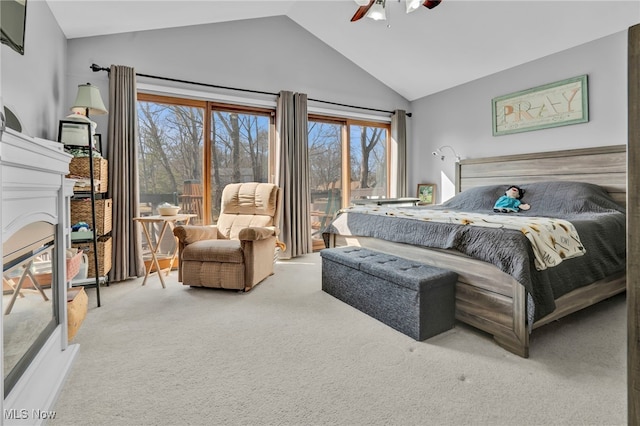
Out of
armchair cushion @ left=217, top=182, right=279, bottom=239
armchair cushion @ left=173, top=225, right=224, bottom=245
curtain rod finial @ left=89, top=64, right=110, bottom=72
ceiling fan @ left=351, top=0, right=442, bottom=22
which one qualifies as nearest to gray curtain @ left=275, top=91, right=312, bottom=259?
armchair cushion @ left=217, top=182, right=279, bottom=239

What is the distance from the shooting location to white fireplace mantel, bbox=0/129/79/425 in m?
1.07

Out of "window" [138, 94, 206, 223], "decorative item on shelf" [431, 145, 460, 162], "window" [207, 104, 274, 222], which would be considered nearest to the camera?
"window" [138, 94, 206, 223]

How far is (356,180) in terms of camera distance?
17.0 ft

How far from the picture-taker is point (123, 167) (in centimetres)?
339

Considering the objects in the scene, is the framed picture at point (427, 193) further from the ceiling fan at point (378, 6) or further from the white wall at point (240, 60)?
the ceiling fan at point (378, 6)

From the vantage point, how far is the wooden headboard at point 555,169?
312 cm

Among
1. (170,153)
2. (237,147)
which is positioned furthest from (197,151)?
(237,147)

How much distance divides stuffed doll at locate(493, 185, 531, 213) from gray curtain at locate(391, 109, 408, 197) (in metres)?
1.94

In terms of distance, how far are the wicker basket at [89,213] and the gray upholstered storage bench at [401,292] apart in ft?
7.13

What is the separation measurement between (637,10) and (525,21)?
816 millimetres

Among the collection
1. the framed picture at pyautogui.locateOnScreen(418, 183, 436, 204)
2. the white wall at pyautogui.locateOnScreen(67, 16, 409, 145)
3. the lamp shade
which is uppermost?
the white wall at pyautogui.locateOnScreen(67, 16, 409, 145)

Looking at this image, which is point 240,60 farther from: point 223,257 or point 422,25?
point 223,257
